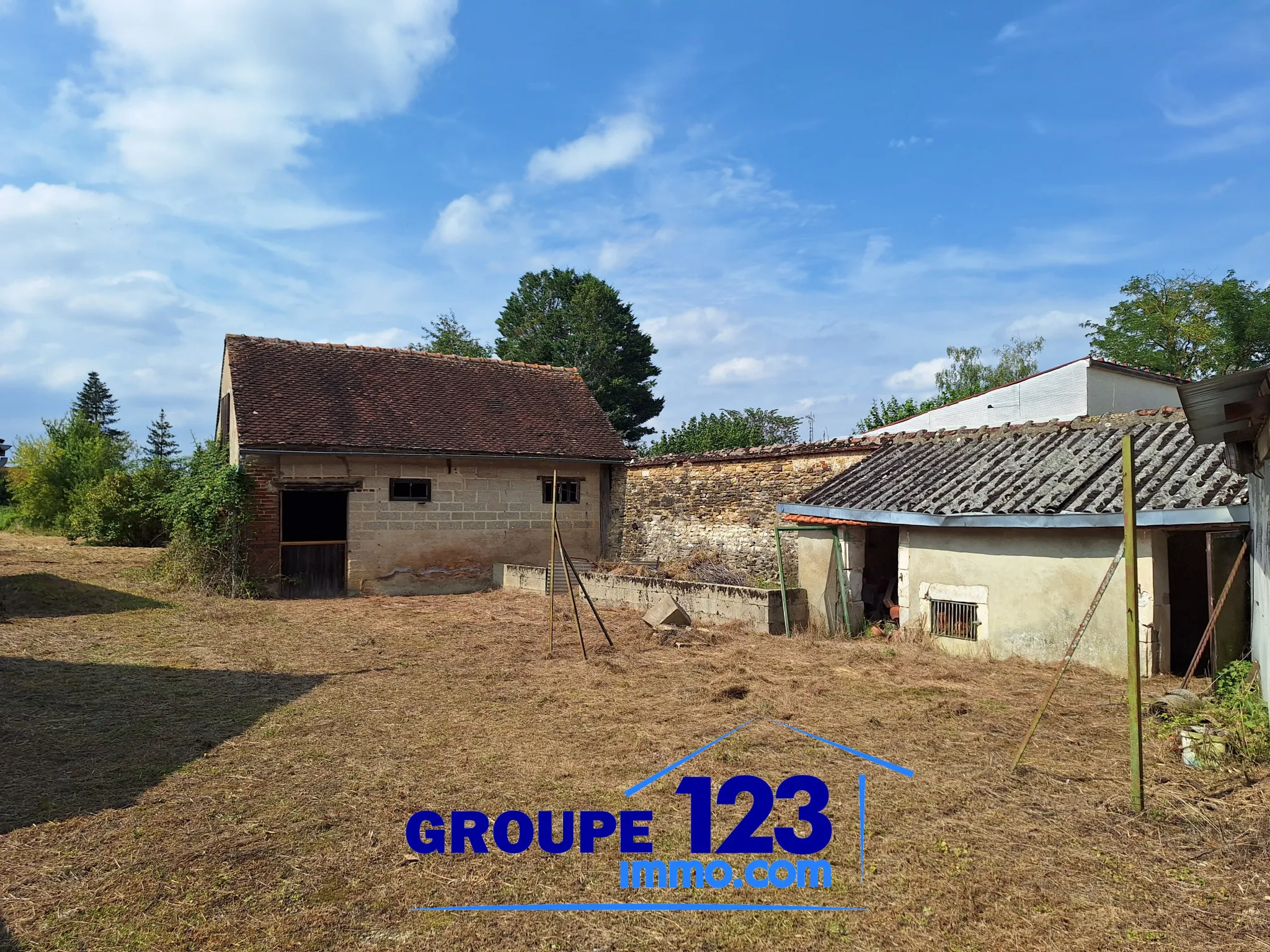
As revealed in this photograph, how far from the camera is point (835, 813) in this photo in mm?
4715

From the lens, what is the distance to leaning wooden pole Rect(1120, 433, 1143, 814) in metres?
4.55

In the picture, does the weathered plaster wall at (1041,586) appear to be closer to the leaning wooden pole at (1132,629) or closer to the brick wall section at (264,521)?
the leaning wooden pole at (1132,629)

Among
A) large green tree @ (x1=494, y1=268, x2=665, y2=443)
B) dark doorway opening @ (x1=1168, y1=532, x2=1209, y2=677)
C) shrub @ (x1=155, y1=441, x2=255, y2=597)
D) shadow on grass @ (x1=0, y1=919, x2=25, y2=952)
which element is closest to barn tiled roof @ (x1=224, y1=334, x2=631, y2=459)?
shrub @ (x1=155, y1=441, x2=255, y2=597)

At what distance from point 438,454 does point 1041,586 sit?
11.5 meters

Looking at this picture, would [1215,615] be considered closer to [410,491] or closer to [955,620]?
[955,620]

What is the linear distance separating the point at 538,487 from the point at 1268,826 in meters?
14.7

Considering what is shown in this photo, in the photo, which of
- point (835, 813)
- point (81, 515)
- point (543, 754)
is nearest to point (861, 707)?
point (835, 813)

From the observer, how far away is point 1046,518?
831 cm

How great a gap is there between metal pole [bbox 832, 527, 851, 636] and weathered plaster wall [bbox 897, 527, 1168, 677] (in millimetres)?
873

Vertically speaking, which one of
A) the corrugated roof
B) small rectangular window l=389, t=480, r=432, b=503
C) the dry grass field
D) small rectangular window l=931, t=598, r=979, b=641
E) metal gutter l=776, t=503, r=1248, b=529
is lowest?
the dry grass field

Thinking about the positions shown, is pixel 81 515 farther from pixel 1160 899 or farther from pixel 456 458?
pixel 1160 899

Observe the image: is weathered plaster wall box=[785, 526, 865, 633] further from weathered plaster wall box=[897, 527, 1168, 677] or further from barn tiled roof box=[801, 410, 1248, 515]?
weathered plaster wall box=[897, 527, 1168, 677]

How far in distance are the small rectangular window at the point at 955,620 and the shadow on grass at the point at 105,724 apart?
7466 mm

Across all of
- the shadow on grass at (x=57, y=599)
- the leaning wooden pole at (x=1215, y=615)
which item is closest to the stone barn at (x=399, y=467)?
the shadow on grass at (x=57, y=599)
